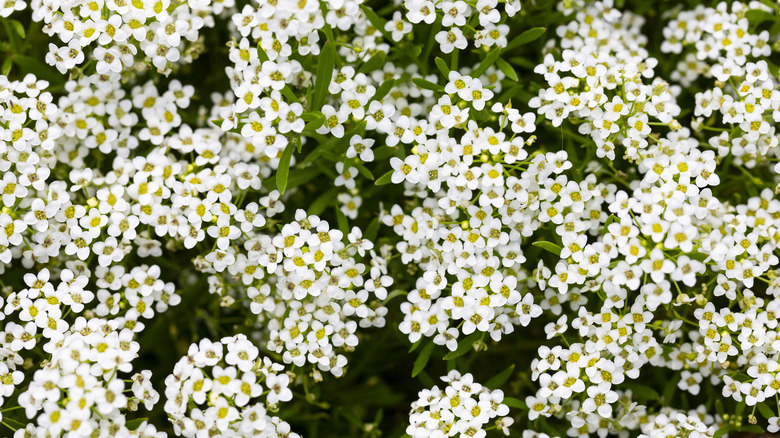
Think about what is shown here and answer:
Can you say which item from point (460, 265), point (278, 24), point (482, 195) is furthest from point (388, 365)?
point (278, 24)

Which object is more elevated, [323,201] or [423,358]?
[323,201]

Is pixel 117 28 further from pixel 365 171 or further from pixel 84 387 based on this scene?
pixel 84 387

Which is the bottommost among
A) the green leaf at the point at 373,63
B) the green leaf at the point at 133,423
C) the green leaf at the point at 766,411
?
the green leaf at the point at 766,411

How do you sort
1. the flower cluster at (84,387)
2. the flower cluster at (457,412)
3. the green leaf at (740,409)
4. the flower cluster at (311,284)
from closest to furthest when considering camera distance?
the flower cluster at (84,387) < the flower cluster at (457,412) < the flower cluster at (311,284) < the green leaf at (740,409)

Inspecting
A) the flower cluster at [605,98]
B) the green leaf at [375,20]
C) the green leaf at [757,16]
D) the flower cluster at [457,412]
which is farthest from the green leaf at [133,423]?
the green leaf at [757,16]

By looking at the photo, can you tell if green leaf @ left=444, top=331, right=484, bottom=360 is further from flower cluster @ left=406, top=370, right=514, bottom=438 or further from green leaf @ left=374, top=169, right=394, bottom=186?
green leaf @ left=374, top=169, right=394, bottom=186

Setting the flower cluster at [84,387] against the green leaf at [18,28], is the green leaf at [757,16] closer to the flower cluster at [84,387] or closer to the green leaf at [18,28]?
the flower cluster at [84,387]

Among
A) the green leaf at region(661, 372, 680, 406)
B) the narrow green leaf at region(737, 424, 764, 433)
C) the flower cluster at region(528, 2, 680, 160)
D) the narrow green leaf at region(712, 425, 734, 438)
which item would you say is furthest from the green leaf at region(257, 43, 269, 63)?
the narrow green leaf at region(737, 424, 764, 433)

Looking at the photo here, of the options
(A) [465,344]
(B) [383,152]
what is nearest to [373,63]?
(B) [383,152]
